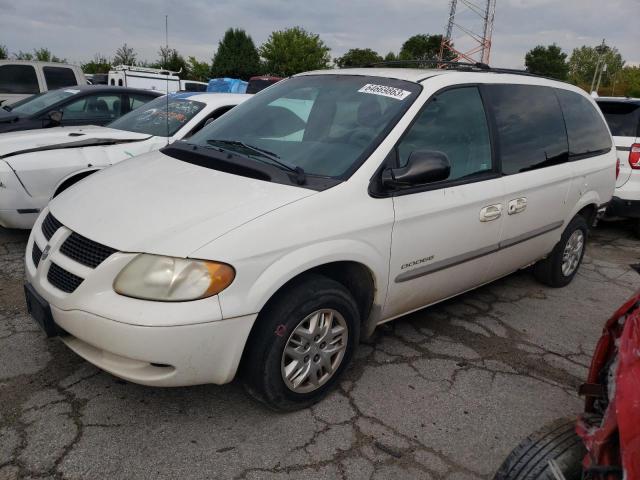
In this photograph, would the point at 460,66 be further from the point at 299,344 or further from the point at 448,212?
the point at 299,344

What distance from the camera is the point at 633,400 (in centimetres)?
137

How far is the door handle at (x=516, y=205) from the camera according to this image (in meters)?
3.42

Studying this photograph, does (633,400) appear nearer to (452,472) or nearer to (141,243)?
(452,472)

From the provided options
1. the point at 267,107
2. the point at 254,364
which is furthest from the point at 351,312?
the point at 267,107

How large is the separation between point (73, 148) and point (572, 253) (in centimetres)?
461

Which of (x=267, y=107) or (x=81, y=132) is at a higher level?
(x=267, y=107)

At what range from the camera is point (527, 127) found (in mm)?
3701

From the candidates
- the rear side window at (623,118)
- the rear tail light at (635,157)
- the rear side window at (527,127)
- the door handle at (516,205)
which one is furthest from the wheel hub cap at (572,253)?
the rear side window at (623,118)

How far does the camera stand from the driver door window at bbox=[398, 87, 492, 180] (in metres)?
2.96

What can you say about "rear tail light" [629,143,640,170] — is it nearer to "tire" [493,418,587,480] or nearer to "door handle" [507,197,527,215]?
"door handle" [507,197,527,215]

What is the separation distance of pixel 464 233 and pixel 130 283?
76.8 inches

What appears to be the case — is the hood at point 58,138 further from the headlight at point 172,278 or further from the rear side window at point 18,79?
the rear side window at point 18,79

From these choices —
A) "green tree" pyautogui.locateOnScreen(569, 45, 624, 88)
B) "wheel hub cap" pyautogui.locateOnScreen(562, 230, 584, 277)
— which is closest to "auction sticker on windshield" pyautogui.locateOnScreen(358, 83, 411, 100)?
"wheel hub cap" pyautogui.locateOnScreen(562, 230, 584, 277)

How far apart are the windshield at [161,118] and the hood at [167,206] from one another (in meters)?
2.45
